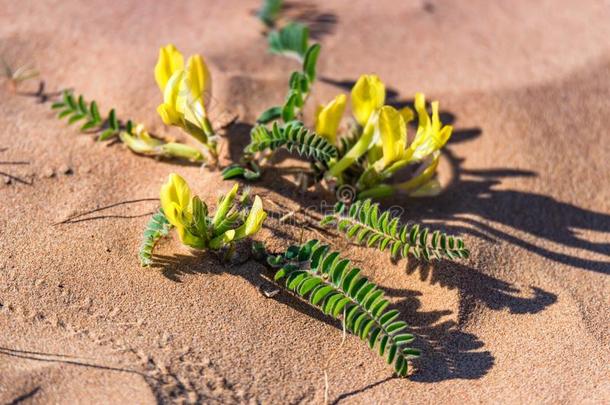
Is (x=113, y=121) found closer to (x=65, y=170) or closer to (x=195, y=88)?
(x=65, y=170)

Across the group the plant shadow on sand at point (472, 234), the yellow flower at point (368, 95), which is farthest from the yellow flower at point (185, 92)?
the yellow flower at point (368, 95)

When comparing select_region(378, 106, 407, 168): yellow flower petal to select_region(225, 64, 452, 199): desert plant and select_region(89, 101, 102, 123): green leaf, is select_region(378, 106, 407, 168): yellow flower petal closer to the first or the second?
select_region(225, 64, 452, 199): desert plant

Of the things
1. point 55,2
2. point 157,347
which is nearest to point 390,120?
point 157,347

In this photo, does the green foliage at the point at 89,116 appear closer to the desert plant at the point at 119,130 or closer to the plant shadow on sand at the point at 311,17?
the desert plant at the point at 119,130

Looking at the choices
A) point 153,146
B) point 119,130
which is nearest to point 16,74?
point 119,130

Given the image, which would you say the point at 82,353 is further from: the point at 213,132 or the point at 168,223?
the point at 213,132
